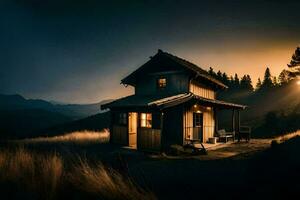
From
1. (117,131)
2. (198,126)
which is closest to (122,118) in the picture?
(117,131)

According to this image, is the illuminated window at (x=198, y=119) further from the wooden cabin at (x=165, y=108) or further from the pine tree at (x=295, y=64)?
the pine tree at (x=295, y=64)

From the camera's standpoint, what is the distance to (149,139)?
14.0m

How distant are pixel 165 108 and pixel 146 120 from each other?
3076 mm

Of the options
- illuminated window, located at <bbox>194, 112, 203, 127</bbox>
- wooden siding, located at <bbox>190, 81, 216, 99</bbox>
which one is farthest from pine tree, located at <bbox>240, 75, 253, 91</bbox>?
illuminated window, located at <bbox>194, 112, 203, 127</bbox>

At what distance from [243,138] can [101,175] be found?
20160 millimetres

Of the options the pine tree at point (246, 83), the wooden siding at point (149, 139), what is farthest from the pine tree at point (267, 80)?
the wooden siding at point (149, 139)

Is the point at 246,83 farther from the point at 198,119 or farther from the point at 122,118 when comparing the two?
the point at 122,118

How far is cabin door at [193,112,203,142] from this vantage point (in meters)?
17.5

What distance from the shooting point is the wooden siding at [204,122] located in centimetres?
1622

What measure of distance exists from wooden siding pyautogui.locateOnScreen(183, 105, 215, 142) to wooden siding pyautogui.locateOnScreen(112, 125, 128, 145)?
418cm

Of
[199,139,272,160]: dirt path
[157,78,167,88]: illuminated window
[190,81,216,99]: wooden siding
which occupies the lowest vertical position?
[199,139,272,160]: dirt path

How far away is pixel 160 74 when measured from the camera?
60.1ft

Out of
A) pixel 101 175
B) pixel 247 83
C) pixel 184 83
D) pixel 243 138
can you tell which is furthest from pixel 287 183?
pixel 247 83

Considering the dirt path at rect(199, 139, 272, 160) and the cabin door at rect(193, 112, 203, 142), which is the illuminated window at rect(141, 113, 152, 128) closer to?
the cabin door at rect(193, 112, 203, 142)
